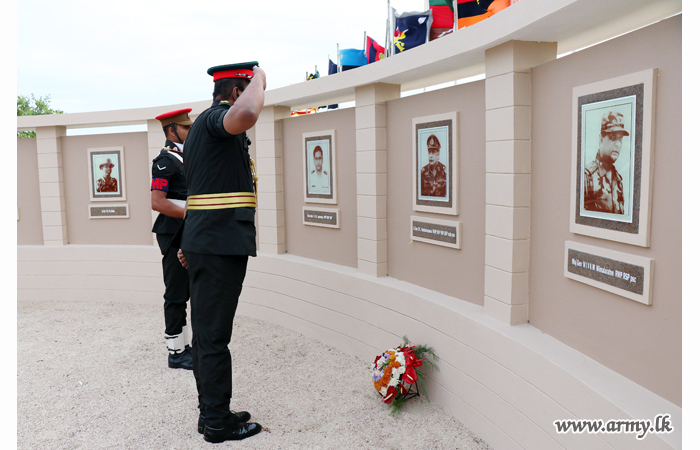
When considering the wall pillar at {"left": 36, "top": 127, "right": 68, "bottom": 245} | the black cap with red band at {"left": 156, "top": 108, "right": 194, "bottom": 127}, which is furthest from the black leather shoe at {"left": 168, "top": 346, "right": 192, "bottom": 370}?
the wall pillar at {"left": 36, "top": 127, "right": 68, "bottom": 245}

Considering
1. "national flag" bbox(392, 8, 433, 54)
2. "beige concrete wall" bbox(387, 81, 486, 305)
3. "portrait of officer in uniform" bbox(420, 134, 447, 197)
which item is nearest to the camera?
"beige concrete wall" bbox(387, 81, 486, 305)

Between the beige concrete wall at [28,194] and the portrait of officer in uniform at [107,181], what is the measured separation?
43.7 inches

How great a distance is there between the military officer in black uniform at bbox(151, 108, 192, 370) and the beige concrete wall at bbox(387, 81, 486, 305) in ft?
6.17

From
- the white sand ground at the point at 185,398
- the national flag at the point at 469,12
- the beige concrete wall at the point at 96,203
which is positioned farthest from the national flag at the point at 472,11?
the beige concrete wall at the point at 96,203

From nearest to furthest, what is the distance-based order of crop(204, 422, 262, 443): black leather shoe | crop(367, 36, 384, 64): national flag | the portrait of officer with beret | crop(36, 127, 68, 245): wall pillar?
the portrait of officer with beret < crop(204, 422, 262, 443): black leather shoe < crop(367, 36, 384, 64): national flag < crop(36, 127, 68, 245): wall pillar

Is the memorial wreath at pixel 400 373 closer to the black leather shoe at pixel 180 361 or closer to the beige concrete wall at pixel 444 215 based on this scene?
the beige concrete wall at pixel 444 215

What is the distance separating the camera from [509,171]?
126 inches

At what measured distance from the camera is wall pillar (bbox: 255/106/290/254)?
6.09 metres

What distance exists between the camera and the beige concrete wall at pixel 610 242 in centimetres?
219

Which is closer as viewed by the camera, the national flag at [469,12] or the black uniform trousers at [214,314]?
the black uniform trousers at [214,314]

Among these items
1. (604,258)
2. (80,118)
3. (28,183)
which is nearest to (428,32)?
(604,258)

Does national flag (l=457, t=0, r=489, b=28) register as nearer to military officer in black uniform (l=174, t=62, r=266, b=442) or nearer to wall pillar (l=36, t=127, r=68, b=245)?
military officer in black uniform (l=174, t=62, r=266, b=442)

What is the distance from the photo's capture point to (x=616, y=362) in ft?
8.45

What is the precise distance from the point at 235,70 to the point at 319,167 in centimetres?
234
